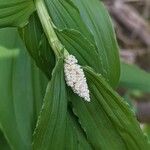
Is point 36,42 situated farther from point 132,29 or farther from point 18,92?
point 132,29

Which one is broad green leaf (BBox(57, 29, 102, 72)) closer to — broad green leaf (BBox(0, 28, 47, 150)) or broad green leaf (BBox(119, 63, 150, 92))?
broad green leaf (BBox(0, 28, 47, 150))

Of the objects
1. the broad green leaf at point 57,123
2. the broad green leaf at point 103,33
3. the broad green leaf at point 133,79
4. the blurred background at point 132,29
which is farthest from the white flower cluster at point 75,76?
the blurred background at point 132,29

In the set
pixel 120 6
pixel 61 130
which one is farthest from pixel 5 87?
pixel 120 6

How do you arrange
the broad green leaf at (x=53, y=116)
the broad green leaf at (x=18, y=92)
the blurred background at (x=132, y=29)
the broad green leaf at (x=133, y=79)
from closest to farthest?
the broad green leaf at (x=53, y=116) → the broad green leaf at (x=18, y=92) → the broad green leaf at (x=133, y=79) → the blurred background at (x=132, y=29)

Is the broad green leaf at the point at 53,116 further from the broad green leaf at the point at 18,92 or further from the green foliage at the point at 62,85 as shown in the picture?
the broad green leaf at the point at 18,92

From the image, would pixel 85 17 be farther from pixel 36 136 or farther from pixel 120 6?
pixel 120 6

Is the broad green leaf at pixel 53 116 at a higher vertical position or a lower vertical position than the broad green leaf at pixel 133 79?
higher
